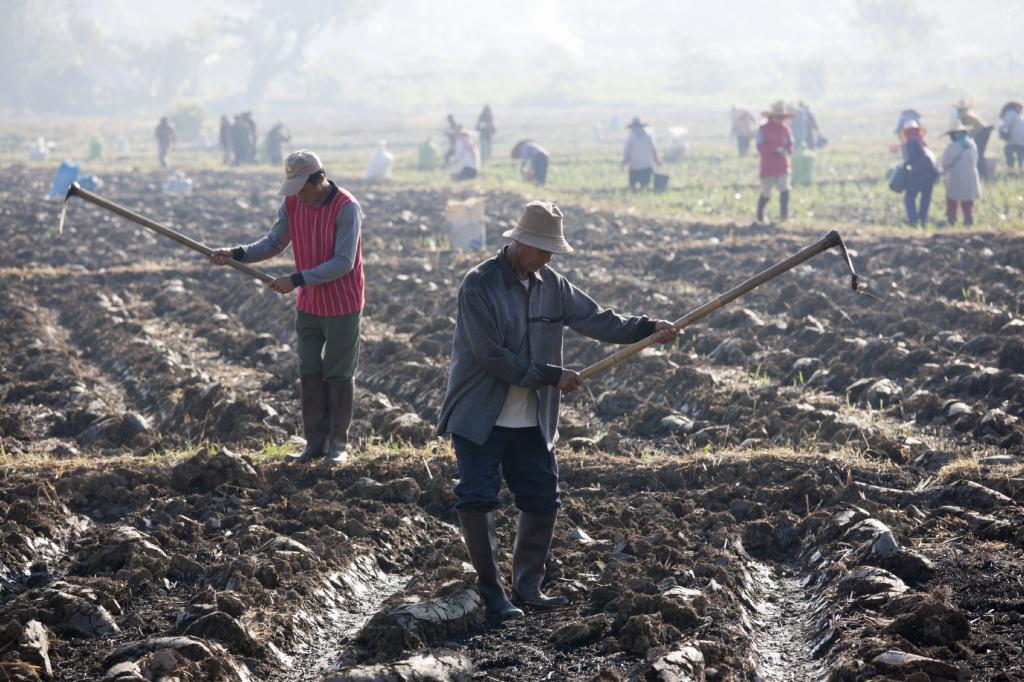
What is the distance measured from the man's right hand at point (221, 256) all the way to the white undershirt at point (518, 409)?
233 centimetres

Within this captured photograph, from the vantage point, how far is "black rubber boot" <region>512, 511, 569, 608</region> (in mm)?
5047

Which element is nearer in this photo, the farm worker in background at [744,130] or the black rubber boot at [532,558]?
the black rubber boot at [532,558]

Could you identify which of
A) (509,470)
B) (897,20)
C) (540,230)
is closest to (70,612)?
(509,470)

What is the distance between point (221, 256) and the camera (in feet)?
22.1

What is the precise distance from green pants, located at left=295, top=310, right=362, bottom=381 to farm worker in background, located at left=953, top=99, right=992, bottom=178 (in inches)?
562

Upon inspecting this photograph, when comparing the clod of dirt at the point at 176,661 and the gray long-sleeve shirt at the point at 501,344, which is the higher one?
the gray long-sleeve shirt at the point at 501,344

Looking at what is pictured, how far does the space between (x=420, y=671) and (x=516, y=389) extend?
1065 millimetres

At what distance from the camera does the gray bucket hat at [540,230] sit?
186 inches

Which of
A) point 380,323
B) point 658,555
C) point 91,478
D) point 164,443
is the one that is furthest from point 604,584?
point 380,323

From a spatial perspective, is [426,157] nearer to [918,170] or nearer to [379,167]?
[379,167]

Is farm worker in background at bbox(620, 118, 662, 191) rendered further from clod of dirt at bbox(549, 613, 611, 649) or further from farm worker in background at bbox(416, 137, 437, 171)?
clod of dirt at bbox(549, 613, 611, 649)

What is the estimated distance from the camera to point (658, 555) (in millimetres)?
5449

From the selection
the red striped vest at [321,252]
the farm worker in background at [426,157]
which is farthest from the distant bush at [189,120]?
the red striped vest at [321,252]

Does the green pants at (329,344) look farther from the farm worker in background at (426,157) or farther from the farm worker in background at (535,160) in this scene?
the farm worker in background at (426,157)
